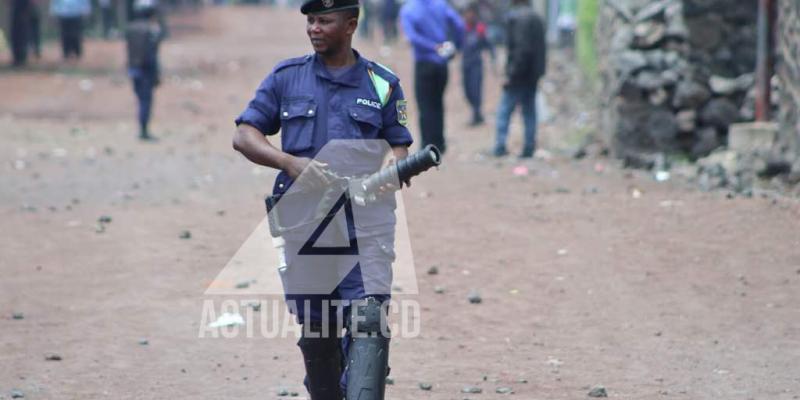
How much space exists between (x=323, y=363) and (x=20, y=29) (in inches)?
810

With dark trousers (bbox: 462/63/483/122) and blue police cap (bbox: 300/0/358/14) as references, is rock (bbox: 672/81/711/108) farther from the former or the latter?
blue police cap (bbox: 300/0/358/14)

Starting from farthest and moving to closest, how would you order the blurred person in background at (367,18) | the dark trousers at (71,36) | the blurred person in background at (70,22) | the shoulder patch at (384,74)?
the blurred person in background at (367,18) → the dark trousers at (71,36) → the blurred person in background at (70,22) → the shoulder patch at (384,74)

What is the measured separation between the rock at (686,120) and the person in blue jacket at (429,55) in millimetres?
2259

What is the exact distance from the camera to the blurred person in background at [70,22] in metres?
25.3

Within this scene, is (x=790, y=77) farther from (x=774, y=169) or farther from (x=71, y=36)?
(x=71, y=36)

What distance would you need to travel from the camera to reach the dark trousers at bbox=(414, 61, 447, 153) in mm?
13227

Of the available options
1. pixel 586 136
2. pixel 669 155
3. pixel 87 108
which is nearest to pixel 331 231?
pixel 669 155

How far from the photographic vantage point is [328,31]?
4906mm

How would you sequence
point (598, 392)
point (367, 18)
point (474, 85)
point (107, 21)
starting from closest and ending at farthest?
1. point (598, 392)
2. point (474, 85)
3. point (107, 21)
4. point (367, 18)

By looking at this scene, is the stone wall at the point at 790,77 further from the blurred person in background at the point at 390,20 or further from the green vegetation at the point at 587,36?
the blurred person in background at the point at 390,20

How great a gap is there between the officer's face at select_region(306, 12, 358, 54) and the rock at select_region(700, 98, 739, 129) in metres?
8.52

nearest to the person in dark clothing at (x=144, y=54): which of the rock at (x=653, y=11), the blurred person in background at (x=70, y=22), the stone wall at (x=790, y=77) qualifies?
the rock at (x=653, y=11)

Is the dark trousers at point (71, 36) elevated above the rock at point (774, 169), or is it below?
above

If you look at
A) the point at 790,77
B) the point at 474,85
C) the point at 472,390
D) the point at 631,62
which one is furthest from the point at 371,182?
the point at 474,85
